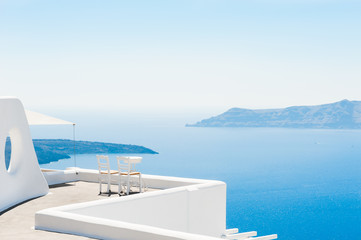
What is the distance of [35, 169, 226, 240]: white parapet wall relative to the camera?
7.00 metres

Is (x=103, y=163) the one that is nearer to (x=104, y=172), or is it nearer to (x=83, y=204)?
(x=104, y=172)

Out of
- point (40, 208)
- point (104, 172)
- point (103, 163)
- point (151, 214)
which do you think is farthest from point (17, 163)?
point (151, 214)

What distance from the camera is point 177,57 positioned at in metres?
118

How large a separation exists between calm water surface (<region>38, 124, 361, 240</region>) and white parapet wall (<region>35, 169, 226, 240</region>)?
255 ft

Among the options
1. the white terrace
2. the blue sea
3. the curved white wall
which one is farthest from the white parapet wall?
the blue sea

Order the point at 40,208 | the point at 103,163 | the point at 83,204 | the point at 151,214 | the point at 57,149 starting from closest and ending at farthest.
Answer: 1. the point at 83,204
2. the point at 151,214
3. the point at 40,208
4. the point at 103,163
5. the point at 57,149

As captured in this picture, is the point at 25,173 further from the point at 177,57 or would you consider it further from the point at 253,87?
the point at 253,87

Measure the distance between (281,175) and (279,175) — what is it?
1.55ft

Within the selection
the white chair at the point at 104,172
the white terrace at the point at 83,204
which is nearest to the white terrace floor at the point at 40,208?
the white terrace at the point at 83,204

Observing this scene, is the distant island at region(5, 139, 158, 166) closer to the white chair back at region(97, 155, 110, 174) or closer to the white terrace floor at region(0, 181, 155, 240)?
the white terrace floor at region(0, 181, 155, 240)

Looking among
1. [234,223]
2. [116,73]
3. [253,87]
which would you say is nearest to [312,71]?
[253,87]

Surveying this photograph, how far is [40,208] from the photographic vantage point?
10.1 meters

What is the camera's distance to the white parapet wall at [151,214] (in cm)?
700

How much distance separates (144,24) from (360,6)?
60.4m
